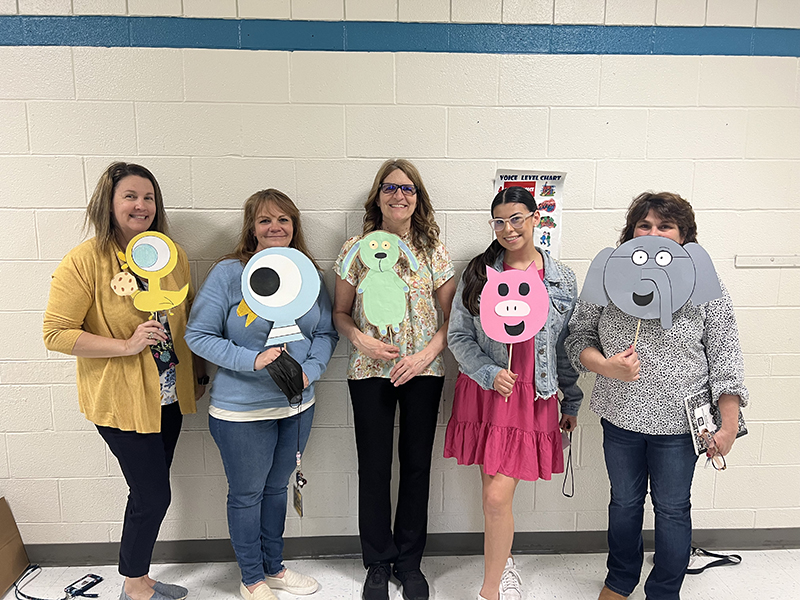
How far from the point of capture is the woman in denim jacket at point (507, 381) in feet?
5.88

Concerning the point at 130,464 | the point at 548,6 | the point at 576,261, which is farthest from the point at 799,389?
the point at 130,464

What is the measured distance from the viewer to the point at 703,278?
164 centimetres

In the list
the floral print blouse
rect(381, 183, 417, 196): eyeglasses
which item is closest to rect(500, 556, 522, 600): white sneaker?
the floral print blouse

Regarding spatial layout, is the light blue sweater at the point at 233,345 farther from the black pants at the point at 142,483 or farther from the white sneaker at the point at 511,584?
the white sneaker at the point at 511,584

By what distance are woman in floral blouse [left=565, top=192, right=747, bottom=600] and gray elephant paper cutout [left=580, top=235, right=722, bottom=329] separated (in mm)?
81

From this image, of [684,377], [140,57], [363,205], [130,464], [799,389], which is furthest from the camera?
[799,389]

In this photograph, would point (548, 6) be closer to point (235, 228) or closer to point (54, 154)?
point (235, 228)

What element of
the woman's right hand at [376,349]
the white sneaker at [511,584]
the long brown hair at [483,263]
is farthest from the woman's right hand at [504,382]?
the white sneaker at [511,584]

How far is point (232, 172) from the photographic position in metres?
2.07

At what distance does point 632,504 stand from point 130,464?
1.78 m

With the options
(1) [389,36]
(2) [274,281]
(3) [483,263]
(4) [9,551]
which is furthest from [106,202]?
(4) [9,551]

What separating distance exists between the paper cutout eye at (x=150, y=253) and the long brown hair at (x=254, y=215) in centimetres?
22

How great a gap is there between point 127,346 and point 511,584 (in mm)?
1664

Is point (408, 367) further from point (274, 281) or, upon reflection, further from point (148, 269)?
point (148, 269)
